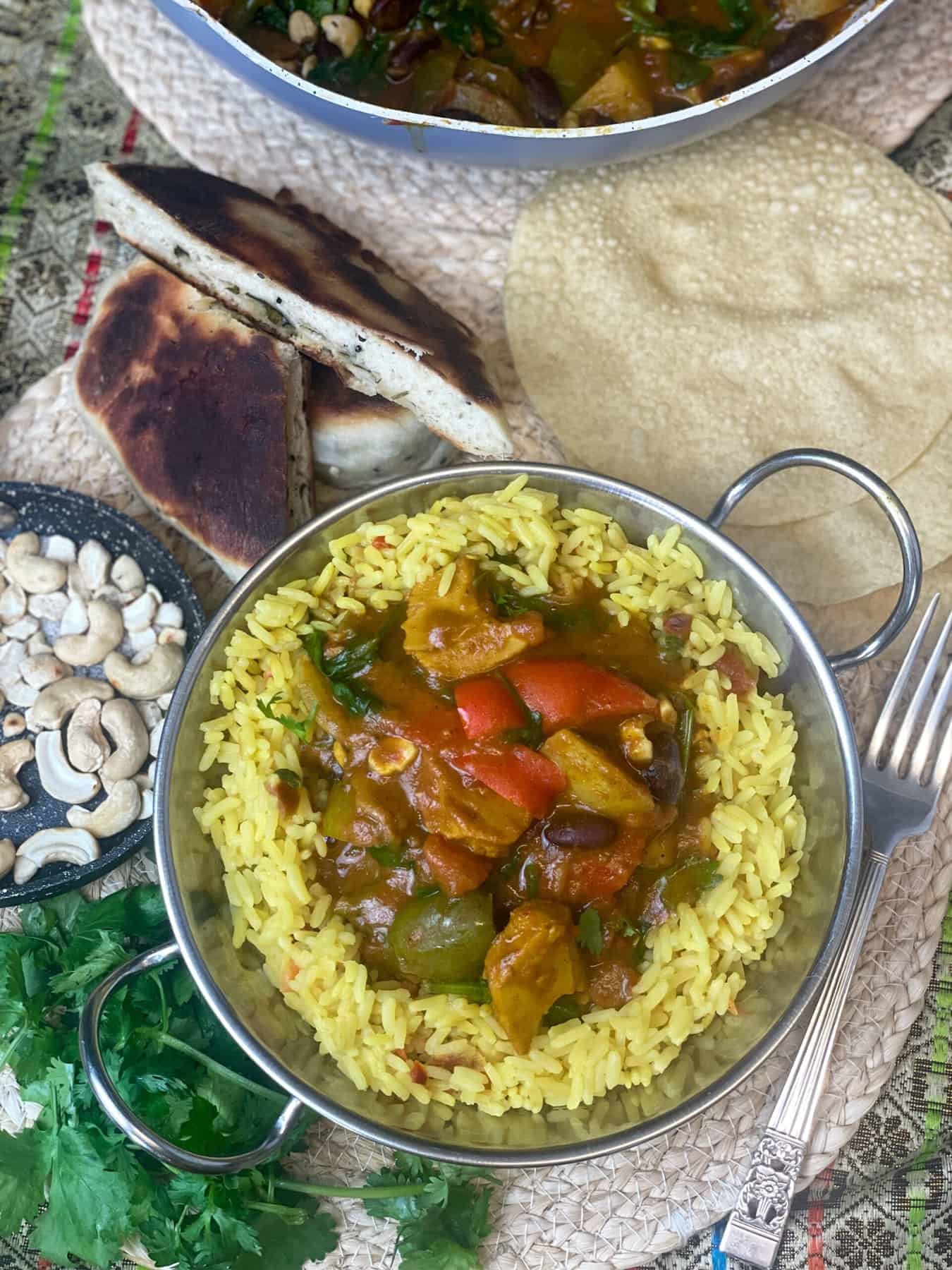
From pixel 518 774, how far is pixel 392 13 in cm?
221

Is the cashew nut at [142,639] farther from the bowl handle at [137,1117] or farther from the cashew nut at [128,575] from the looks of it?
the bowl handle at [137,1117]

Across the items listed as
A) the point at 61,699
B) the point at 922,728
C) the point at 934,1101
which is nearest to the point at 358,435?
the point at 61,699

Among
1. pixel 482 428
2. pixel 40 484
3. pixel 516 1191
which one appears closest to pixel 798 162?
pixel 482 428

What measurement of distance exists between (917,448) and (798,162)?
967 millimetres

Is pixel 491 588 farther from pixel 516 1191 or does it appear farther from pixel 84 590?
pixel 516 1191

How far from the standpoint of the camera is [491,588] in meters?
2.69

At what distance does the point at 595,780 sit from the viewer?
237 cm

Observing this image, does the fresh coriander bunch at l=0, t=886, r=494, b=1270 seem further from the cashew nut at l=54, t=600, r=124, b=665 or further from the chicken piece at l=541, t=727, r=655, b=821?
the chicken piece at l=541, t=727, r=655, b=821

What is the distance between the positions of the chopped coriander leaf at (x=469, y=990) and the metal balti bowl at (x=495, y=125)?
2113 mm

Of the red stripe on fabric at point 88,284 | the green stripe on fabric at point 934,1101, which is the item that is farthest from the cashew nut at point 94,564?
the green stripe on fabric at point 934,1101

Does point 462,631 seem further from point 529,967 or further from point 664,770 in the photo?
A: point 529,967

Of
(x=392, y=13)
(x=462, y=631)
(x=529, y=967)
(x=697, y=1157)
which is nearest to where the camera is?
(x=529, y=967)

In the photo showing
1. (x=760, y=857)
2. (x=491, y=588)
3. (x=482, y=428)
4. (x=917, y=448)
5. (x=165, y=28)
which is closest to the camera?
→ (x=760, y=857)

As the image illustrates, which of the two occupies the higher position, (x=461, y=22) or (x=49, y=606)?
(x=461, y=22)
